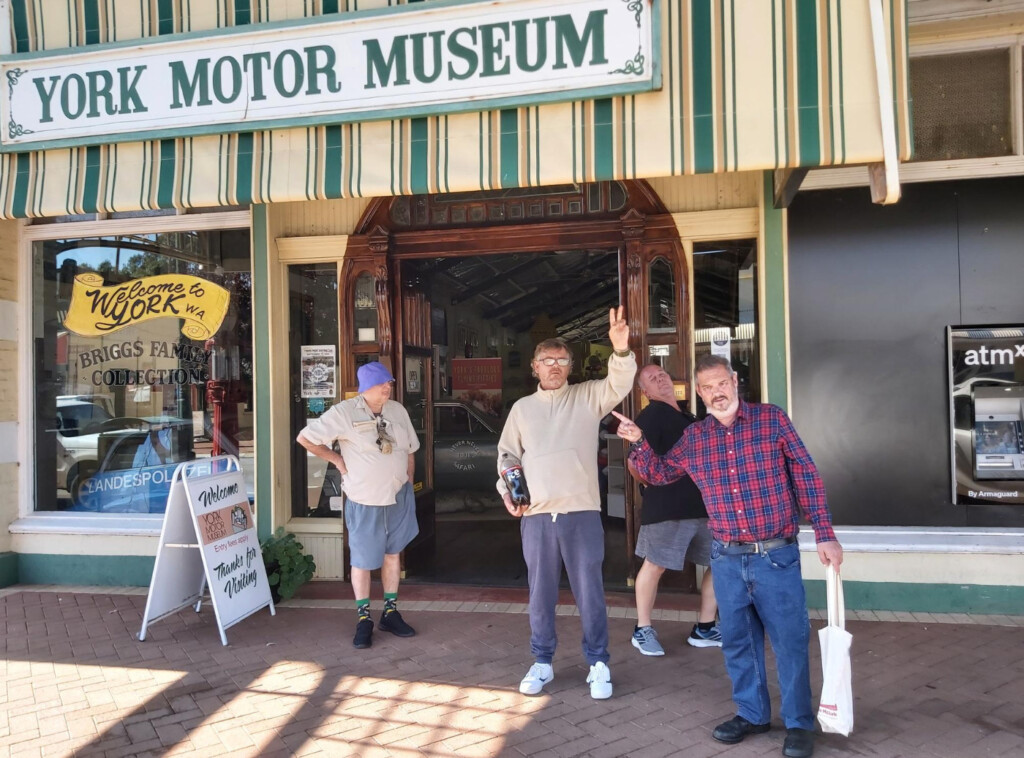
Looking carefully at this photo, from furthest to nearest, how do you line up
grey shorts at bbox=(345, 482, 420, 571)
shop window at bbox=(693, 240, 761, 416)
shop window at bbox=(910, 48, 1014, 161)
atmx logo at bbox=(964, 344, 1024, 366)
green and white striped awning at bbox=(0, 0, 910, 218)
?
shop window at bbox=(693, 240, 761, 416) → shop window at bbox=(910, 48, 1014, 161) → atmx logo at bbox=(964, 344, 1024, 366) → grey shorts at bbox=(345, 482, 420, 571) → green and white striped awning at bbox=(0, 0, 910, 218)

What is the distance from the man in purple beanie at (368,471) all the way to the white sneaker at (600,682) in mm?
1423

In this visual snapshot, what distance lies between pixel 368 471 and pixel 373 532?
15.4 inches

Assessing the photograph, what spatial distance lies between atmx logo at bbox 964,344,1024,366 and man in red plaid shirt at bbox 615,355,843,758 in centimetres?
253

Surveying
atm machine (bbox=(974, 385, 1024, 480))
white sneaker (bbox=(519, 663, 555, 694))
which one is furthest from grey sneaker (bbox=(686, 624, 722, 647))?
atm machine (bbox=(974, 385, 1024, 480))

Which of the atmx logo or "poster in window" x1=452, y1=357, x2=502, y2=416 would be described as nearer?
the atmx logo

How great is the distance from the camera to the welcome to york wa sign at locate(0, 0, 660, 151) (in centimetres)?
388

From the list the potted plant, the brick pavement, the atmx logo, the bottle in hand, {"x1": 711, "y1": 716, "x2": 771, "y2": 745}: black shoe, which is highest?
the atmx logo

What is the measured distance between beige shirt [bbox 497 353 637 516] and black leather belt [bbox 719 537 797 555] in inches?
29.3

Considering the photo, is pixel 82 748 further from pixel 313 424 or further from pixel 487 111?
pixel 487 111

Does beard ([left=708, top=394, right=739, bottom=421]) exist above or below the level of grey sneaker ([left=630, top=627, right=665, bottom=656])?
above

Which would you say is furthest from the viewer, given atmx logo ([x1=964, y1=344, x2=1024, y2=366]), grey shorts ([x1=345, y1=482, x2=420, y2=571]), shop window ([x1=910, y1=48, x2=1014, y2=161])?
shop window ([x1=910, y1=48, x2=1014, y2=161])

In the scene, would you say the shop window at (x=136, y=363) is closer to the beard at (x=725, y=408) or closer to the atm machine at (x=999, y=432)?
the beard at (x=725, y=408)

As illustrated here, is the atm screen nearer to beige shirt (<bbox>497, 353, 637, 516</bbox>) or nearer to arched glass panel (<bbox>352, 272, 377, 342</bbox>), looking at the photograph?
beige shirt (<bbox>497, 353, 637, 516</bbox>)

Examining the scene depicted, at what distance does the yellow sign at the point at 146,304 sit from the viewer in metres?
6.12
